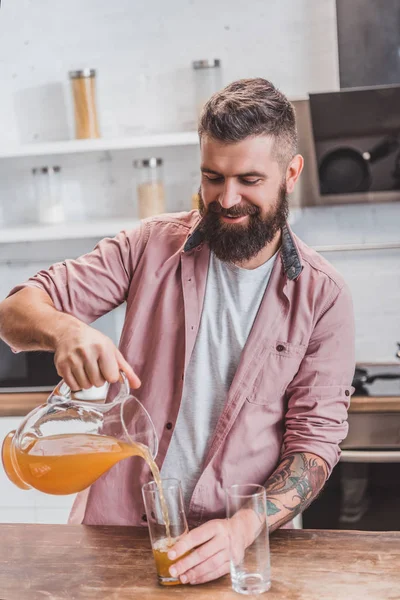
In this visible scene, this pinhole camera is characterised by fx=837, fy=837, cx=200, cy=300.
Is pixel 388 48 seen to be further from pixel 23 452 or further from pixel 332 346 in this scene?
pixel 23 452

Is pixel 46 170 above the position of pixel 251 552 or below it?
above

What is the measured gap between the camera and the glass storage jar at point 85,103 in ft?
9.18

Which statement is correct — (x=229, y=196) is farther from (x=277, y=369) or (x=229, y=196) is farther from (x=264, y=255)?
(x=277, y=369)

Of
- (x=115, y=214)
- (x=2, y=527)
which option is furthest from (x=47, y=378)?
(x=2, y=527)

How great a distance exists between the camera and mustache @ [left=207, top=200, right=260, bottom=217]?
1544 mm

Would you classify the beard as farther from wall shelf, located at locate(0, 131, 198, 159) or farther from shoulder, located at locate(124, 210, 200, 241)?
wall shelf, located at locate(0, 131, 198, 159)

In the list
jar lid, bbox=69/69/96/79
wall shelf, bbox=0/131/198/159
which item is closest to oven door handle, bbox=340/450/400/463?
wall shelf, bbox=0/131/198/159

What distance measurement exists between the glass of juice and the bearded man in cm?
26

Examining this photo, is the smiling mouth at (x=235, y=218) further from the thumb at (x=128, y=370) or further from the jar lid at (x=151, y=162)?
the jar lid at (x=151, y=162)

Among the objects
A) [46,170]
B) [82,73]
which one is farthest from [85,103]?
[46,170]

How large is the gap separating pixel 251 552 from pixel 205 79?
1.93 m

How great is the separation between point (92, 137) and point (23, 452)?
1767 mm

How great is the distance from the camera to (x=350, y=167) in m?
2.76

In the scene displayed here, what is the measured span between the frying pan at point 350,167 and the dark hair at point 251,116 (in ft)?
3.79
